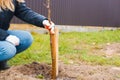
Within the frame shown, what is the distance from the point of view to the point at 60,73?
4816 millimetres

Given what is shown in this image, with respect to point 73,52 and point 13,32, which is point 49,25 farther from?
point 73,52

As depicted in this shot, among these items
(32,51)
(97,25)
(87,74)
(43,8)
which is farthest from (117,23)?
(87,74)

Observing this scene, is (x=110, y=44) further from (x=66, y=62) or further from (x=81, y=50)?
(x=66, y=62)

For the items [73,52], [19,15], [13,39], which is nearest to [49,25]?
[13,39]

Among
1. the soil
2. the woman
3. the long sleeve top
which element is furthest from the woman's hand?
the soil

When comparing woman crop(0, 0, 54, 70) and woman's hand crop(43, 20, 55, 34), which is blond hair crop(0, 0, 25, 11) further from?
woman's hand crop(43, 20, 55, 34)

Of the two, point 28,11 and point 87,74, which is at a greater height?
point 28,11

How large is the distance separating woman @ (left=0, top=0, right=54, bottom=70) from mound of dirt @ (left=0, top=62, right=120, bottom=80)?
0.64ft

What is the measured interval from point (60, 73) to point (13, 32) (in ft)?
2.48

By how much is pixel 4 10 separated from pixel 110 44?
361cm

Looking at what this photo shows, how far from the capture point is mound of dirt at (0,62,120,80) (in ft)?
15.1

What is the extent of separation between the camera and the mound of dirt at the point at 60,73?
182 inches

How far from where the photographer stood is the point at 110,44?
7914 millimetres

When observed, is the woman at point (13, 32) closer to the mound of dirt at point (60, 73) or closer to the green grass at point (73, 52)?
the mound of dirt at point (60, 73)
